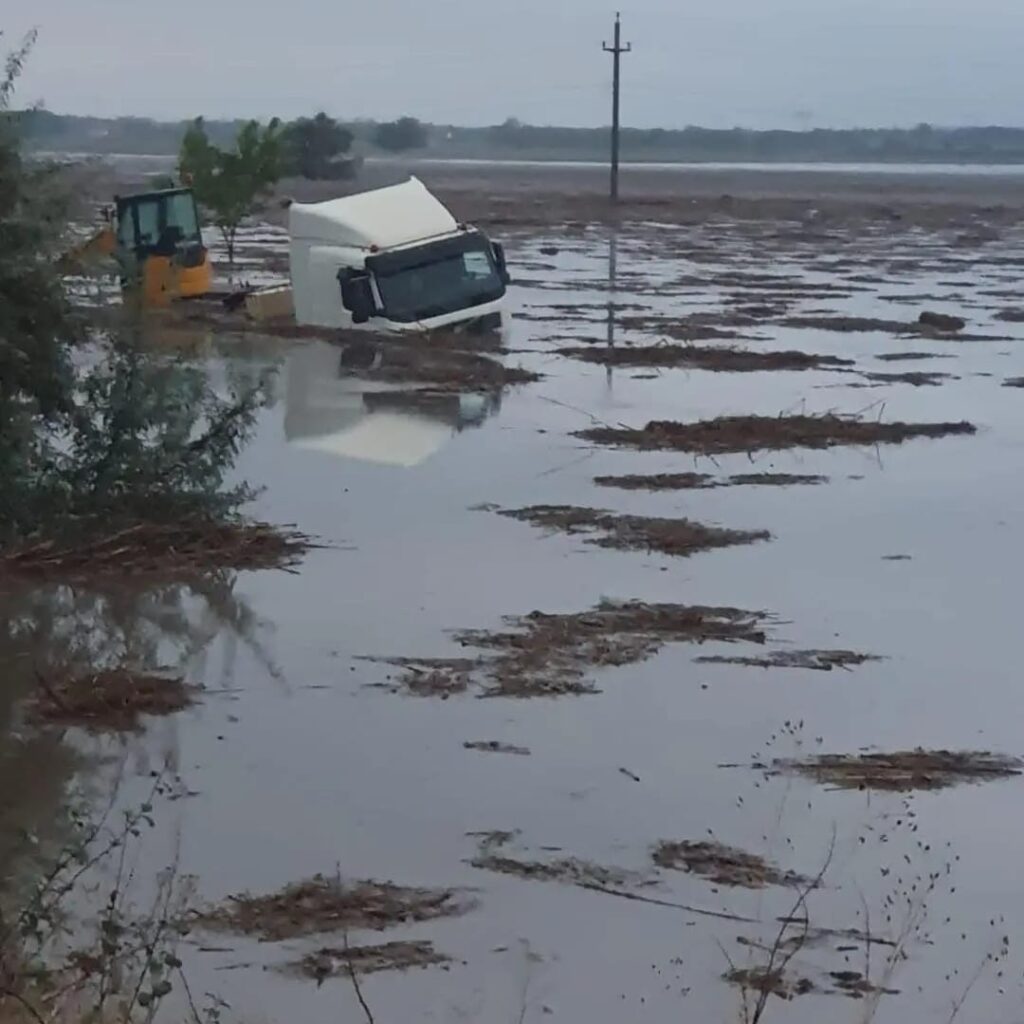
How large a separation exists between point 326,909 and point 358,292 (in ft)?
61.6

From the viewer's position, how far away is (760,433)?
18.3m

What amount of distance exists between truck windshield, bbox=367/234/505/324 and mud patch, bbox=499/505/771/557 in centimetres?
1100

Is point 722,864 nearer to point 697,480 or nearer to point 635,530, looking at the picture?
point 635,530

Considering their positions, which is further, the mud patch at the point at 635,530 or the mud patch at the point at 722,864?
the mud patch at the point at 635,530

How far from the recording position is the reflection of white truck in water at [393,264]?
82.9 feet

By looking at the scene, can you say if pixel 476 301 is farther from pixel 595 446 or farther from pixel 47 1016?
pixel 47 1016

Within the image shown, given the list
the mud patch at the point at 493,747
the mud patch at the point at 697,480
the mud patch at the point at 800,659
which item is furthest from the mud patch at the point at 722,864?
the mud patch at the point at 697,480

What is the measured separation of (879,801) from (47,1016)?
13.4ft

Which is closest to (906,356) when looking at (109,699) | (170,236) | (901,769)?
(170,236)

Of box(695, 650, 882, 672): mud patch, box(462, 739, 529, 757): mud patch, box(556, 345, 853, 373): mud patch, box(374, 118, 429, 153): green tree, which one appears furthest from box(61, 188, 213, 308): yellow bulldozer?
box(374, 118, 429, 153): green tree

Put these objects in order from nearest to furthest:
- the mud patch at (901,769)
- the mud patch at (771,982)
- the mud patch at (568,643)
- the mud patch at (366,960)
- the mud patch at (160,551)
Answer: the mud patch at (771,982)
the mud patch at (366,960)
the mud patch at (901,769)
the mud patch at (568,643)
the mud patch at (160,551)

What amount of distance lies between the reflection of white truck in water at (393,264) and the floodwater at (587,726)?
665cm

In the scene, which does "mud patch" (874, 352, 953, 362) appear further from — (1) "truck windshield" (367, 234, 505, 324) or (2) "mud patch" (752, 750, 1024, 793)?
(2) "mud patch" (752, 750, 1024, 793)

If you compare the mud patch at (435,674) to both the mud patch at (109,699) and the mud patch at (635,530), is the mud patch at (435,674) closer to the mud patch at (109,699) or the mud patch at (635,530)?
the mud patch at (109,699)
